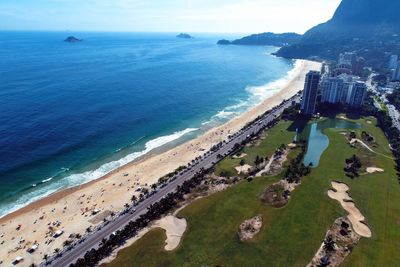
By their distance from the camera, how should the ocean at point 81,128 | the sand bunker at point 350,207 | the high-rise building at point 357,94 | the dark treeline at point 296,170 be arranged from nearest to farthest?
the sand bunker at point 350,207, the dark treeline at point 296,170, the ocean at point 81,128, the high-rise building at point 357,94

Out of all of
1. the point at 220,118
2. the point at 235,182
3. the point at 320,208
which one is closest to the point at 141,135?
the point at 220,118

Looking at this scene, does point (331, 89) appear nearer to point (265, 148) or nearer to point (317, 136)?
point (317, 136)

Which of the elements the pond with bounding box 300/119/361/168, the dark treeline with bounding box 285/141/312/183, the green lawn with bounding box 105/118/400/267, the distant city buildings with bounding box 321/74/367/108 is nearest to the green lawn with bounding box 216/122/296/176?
the pond with bounding box 300/119/361/168

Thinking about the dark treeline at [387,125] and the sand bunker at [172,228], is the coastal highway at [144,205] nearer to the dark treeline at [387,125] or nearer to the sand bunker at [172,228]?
the sand bunker at [172,228]

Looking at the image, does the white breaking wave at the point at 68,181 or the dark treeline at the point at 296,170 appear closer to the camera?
the white breaking wave at the point at 68,181

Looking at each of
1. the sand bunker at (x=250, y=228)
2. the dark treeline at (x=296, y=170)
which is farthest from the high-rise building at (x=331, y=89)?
the sand bunker at (x=250, y=228)

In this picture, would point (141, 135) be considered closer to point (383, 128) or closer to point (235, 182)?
point (235, 182)

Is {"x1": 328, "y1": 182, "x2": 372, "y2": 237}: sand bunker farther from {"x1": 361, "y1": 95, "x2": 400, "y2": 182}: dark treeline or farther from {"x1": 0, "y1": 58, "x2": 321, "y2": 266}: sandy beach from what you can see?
{"x1": 0, "y1": 58, "x2": 321, "y2": 266}: sandy beach
